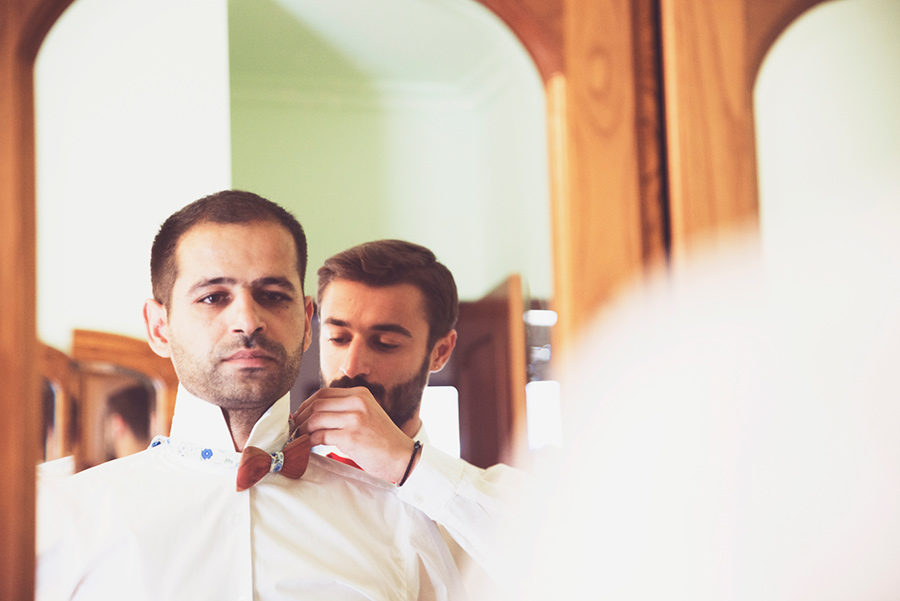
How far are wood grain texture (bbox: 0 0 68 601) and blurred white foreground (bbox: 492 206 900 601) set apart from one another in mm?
461

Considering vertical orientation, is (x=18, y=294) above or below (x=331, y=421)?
above

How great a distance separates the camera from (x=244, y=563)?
2.51 feet

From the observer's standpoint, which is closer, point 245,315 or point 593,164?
point 245,315

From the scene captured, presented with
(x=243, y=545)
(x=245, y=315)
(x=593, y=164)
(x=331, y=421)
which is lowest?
(x=243, y=545)

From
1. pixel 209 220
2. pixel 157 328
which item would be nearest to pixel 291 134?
pixel 209 220

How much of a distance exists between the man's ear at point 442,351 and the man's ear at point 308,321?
0.12m

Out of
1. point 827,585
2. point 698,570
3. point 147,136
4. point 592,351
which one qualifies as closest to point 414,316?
point 592,351

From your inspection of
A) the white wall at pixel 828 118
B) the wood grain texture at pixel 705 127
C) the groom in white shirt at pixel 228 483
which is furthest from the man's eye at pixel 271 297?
the white wall at pixel 828 118

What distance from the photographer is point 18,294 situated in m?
0.78

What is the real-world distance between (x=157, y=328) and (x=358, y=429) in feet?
0.68

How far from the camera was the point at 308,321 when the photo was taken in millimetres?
811

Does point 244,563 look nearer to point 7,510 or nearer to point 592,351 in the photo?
point 7,510

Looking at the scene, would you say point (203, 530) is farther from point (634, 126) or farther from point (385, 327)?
point (634, 126)

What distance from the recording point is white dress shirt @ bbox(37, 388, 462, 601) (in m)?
0.75
